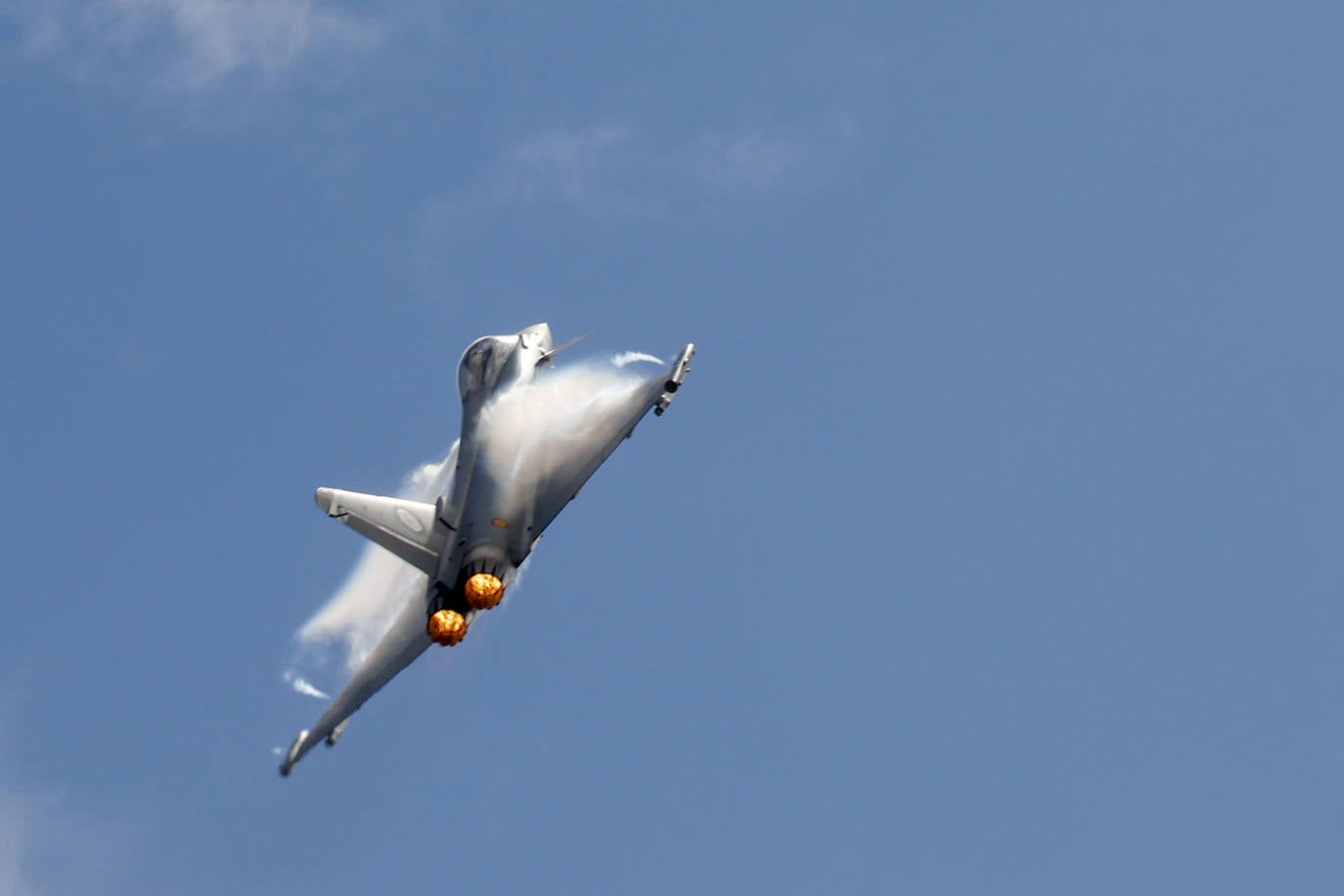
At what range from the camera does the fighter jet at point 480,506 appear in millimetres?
113812

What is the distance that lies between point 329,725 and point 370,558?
10242 millimetres

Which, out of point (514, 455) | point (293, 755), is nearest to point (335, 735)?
point (293, 755)

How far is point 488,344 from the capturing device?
124625 mm

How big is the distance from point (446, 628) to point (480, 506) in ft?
22.8

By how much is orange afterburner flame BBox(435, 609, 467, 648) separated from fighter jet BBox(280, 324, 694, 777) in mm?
50

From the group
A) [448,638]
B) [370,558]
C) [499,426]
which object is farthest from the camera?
[370,558]

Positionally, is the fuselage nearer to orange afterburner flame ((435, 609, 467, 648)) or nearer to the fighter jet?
the fighter jet

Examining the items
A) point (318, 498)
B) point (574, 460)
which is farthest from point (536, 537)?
point (318, 498)

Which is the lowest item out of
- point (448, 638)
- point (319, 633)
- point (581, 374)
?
point (448, 638)

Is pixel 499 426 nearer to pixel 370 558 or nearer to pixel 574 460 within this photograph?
pixel 574 460

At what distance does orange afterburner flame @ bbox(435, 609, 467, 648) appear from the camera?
111500 millimetres

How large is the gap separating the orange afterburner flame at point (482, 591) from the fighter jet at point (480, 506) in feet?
0.16

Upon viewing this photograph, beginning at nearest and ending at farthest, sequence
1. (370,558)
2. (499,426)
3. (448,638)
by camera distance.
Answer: (448,638)
(499,426)
(370,558)

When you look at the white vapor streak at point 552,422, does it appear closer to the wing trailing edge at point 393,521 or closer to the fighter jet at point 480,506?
the fighter jet at point 480,506
